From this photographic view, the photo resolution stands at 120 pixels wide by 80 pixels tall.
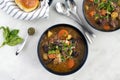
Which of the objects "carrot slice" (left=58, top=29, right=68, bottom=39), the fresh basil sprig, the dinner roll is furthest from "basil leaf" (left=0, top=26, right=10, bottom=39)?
"carrot slice" (left=58, top=29, right=68, bottom=39)

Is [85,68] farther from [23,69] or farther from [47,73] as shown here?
[23,69]

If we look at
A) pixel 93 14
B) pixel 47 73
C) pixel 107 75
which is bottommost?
pixel 107 75

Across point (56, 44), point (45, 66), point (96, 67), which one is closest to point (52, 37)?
point (56, 44)

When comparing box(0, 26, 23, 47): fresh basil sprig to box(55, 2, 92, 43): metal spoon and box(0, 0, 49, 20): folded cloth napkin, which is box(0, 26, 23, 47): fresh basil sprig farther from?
box(55, 2, 92, 43): metal spoon

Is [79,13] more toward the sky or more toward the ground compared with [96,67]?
more toward the sky

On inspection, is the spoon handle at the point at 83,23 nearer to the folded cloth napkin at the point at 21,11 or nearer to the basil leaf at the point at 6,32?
the folded cloth napkin at the point at 21,11
